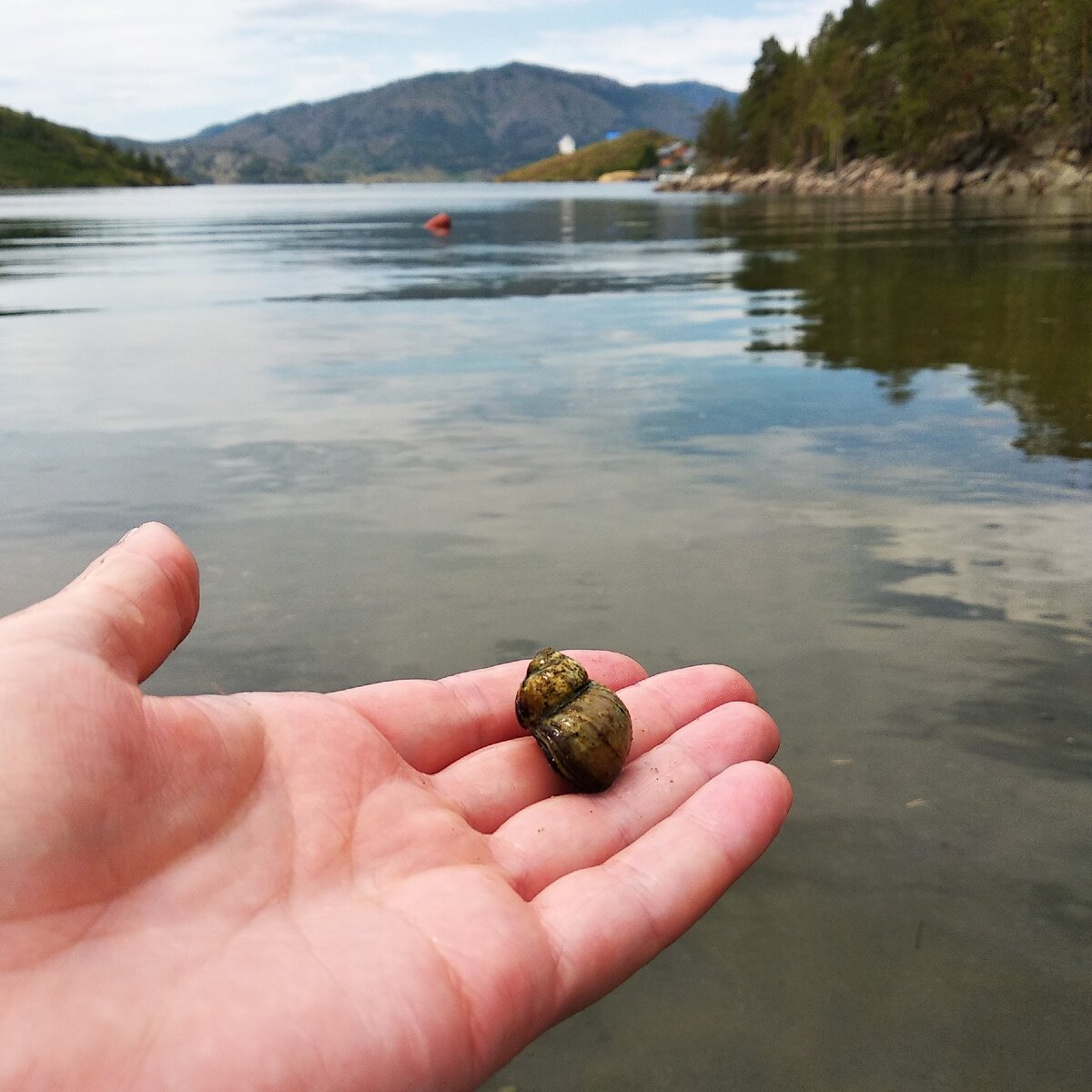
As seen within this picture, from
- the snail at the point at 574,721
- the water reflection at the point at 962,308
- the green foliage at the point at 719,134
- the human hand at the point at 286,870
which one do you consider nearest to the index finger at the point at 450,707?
the human hand at the point at 286,870

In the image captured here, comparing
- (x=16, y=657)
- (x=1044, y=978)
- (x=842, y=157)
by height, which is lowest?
(x=1044, y=978)

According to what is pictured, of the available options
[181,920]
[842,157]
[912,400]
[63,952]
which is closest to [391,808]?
[181,920]

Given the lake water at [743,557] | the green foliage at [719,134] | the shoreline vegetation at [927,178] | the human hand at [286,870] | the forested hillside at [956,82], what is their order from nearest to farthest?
the human hand at [286,870] → the lake water at [743,557] → the shoreline vegetation at [927,178] → the forested hillside at [956,82] → the green foliage at [719,134]

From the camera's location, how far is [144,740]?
126 inches

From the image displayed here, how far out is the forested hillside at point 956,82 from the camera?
92375 mm

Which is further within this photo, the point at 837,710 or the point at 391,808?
the point at 837,710

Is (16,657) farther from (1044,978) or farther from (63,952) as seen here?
(1044,978)

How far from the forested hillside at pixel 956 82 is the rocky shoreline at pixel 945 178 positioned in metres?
1.65

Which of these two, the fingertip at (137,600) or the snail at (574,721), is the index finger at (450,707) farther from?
the fingertip at (137,600)

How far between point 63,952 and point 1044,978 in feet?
10.8

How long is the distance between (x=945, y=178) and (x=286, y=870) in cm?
11118

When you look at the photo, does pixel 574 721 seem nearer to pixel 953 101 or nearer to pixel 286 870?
pixel 286 870

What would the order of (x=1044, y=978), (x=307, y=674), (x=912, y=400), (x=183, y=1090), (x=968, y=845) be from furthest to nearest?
(x=912, y=400), (x=307, y=674), (x=968, y=845), (x=1044, y=978), (x=183, y=1090)

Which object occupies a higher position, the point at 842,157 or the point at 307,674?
the point at 842,157
